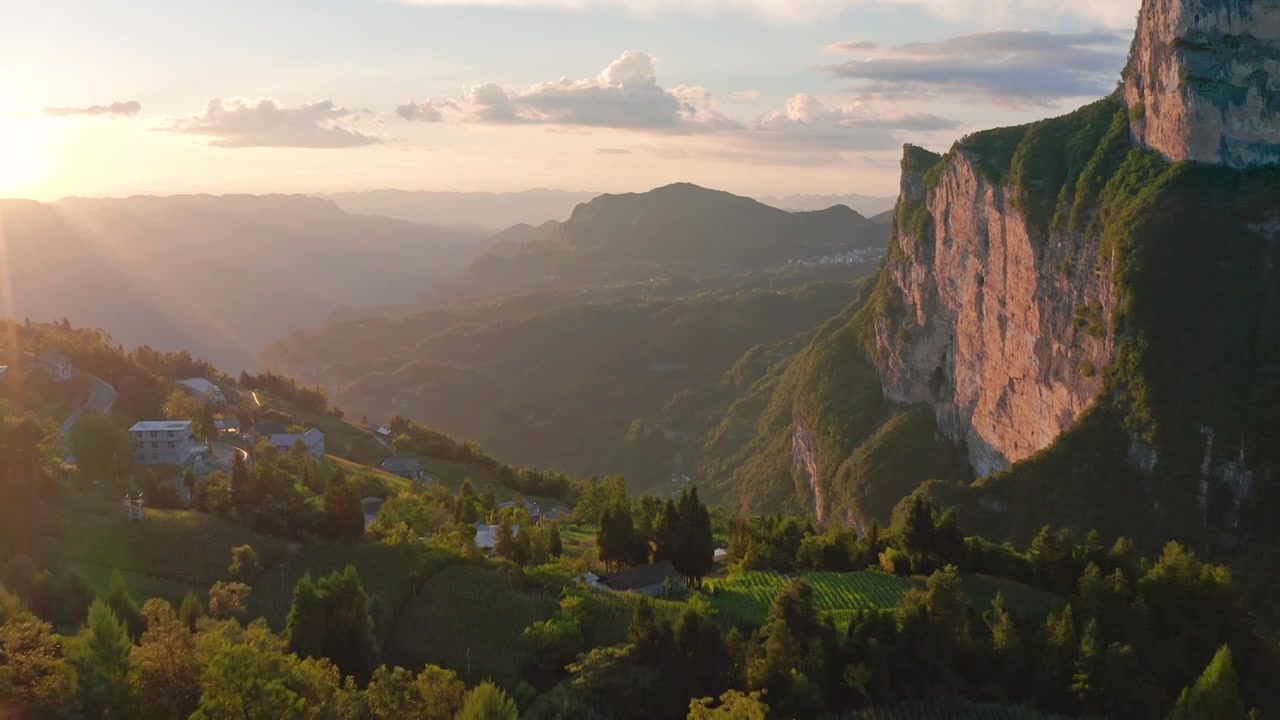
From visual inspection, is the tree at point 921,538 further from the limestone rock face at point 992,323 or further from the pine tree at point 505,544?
the limestone rock face at point 992,323

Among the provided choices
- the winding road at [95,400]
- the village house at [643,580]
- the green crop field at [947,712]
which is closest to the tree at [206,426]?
the winding road at [95,400]

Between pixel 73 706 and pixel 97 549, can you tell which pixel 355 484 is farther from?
pixel 73 706

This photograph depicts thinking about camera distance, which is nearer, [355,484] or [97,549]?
[97,549]

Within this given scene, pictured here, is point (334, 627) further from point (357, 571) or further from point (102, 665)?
point (357, 571)

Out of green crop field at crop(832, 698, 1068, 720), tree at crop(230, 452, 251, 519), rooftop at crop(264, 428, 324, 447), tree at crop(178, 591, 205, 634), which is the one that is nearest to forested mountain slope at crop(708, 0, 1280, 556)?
green crop field at crop(832, 698, 1068, 720)

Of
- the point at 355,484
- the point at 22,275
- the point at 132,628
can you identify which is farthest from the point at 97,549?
the point at 22,275

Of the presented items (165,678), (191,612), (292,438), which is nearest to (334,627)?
(191,612)

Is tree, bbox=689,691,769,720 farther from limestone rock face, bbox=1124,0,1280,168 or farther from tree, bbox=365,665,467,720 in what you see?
limestone rock face, bbox=1124,0,1280,168
